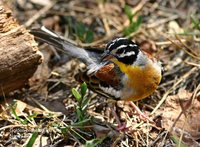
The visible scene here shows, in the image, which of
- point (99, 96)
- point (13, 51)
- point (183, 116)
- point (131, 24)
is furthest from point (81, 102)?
point (131, 24)

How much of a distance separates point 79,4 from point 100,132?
113 inches

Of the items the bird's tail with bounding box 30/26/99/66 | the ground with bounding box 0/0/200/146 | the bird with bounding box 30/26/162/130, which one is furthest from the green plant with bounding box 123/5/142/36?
the bird with bounding box 30/26/162/130

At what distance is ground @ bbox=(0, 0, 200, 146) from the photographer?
16.3ft

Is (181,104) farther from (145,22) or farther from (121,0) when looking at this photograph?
(121,0)

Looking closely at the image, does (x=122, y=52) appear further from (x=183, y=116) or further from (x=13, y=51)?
(x=13, y=51)

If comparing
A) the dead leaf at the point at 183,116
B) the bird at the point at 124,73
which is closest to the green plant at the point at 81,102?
the bird at the point at 124,73

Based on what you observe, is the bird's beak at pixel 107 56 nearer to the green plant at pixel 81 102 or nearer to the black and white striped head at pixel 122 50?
the black and white striped head at pixel 122 50

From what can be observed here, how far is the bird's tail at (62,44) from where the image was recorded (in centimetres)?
560

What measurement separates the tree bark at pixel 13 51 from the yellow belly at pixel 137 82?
0.95 metres

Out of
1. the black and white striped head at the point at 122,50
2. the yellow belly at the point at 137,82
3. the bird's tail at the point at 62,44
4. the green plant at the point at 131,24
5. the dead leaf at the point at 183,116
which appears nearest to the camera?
the black and white striped head at the point at 122,50

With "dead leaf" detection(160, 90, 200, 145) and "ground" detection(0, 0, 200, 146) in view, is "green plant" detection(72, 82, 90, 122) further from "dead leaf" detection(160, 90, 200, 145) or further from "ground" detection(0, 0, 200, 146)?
"dead leaf" detection(160, 90, 200, 145)

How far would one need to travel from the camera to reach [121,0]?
7.32 metres

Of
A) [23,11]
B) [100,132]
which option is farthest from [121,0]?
[100,132]

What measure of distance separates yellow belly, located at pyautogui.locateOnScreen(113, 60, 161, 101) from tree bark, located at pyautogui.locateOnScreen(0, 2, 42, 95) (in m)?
0.95
